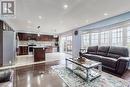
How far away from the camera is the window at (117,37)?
16.1 feet

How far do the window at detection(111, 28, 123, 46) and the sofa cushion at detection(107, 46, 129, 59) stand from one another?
0.57m

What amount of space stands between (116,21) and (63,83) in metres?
3.83

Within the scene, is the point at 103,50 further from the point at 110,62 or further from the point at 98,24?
the point at 98,24

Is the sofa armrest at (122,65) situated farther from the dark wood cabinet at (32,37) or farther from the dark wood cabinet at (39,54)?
the dark wood cabinet at (32,37)

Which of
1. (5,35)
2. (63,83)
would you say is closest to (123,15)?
(63,83)

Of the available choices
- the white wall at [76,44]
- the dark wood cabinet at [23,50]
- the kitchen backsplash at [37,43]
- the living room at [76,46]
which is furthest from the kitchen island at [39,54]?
the kitchen backsplash at [37,43]

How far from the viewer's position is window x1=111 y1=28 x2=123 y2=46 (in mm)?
4912

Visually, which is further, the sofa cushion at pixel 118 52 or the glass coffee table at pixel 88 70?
the sofa cushion at pixel 118 52

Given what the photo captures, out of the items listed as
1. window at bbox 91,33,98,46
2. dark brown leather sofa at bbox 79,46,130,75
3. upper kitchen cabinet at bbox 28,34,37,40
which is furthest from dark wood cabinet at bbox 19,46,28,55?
dark brown leather sofa at bbox 79,46,130,75

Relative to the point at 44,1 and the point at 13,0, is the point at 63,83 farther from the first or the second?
the point at 13,0

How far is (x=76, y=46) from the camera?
776 centimetres

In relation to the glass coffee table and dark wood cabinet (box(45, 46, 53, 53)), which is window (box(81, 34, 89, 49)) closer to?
the glass coffee table

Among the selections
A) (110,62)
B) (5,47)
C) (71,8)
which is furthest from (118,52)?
(5,47)

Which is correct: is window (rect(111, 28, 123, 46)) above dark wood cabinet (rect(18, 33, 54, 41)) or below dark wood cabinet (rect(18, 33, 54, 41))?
below
